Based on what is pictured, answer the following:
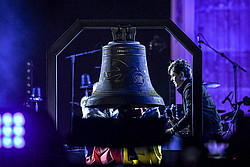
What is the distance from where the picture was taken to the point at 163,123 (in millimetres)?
1000

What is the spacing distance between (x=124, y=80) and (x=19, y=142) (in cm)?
109

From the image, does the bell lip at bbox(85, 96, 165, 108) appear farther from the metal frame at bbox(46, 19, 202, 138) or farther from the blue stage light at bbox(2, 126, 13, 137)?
the blue stage light at bbox(2, 126, 13, 137)

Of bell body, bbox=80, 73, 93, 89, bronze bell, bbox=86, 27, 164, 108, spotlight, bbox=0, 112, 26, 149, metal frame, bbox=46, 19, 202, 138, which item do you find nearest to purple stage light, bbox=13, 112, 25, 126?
spotlight, bbox=0, 112, 26, 149

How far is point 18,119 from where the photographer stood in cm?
97

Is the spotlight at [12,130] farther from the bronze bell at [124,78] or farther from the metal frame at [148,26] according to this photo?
the bronze bell at [124,78]

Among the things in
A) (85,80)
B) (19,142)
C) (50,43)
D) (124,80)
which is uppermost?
(50,43)

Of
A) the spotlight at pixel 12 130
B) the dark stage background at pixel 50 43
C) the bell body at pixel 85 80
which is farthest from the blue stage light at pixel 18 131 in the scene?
the dark stage background at pixel 50 43

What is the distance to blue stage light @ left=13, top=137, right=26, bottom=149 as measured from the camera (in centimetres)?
94

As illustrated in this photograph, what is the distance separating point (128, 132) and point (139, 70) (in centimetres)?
112

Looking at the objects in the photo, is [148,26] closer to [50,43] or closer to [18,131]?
[18,131]

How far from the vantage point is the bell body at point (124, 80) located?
6.28 ft

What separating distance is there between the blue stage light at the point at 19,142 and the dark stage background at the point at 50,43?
611 centimetres

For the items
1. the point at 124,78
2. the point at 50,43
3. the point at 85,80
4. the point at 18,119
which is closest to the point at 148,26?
the point at 124,78

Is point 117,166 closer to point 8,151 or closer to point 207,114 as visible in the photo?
point 8,151
